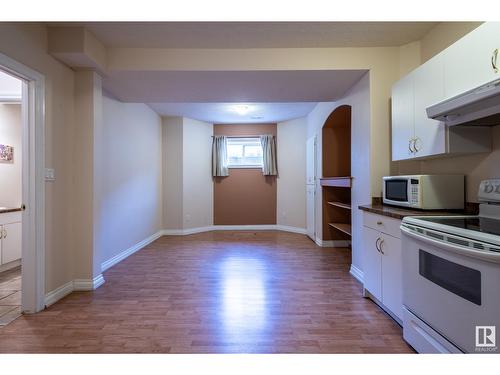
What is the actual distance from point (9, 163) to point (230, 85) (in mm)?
3324

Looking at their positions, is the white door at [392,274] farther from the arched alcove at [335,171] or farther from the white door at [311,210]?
→ the white door at [311,210]

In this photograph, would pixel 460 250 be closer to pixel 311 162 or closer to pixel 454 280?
pixel 454 280

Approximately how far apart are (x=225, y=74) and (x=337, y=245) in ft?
11.0

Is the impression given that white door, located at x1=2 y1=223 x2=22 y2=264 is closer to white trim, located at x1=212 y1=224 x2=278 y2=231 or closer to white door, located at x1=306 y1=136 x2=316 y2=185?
white trim, located at x1=212 y1=224 x2=278 y2=231

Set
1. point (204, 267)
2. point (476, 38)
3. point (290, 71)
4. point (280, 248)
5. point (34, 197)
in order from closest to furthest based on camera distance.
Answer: point (476, 38) < point (34, 197) < point (290, 71) < point (204, 267) < point (280, 248)

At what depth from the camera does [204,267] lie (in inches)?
133

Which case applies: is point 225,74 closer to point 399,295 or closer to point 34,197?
point 34,197

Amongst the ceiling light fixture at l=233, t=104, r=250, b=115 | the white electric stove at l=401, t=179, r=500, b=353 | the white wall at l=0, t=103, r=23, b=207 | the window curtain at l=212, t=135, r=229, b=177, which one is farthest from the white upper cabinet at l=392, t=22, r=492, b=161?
the white wall at l=0, t=103, r=23, b=207

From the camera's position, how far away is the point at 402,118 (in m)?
2.30

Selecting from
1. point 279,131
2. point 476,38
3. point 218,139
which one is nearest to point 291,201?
point 279,131

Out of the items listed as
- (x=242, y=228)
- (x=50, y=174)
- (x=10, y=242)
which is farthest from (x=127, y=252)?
(x=242, y=228)

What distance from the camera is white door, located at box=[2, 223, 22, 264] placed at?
313 cm

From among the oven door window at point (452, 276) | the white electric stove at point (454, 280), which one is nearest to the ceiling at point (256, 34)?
the white electric stove at point (454, 280)

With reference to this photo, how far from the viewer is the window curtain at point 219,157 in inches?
239
